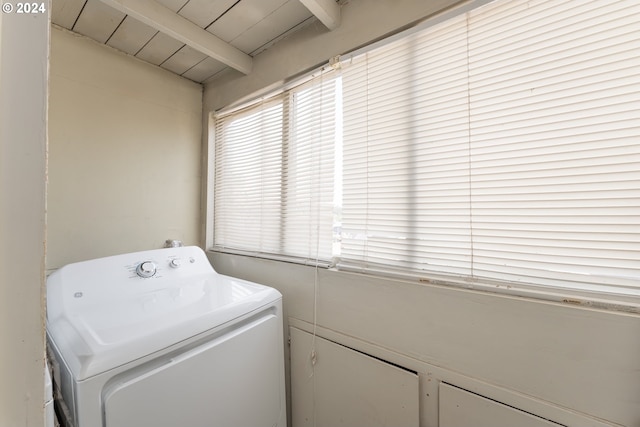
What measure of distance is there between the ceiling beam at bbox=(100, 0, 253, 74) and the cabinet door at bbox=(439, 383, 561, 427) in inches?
73.2

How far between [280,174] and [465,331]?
1.12 m

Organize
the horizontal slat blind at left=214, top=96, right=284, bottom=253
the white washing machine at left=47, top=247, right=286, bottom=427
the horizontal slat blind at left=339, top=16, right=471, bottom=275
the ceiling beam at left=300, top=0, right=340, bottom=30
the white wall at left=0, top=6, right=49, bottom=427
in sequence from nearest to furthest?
the white wall at left=0, top=6, right=49, bottom=427 → the white washing machine at left=47, top=247, right=286, bottom=427 → the horizontal slat blind at left=339, top=16, right=471, bottom=275 → the ceiling beam at left=300, top=0, right=340, bottom=30 → the horizontal slat blind at left=214, top=96, right=284, bottom=253

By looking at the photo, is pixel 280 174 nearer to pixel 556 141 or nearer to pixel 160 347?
pixel 160 347

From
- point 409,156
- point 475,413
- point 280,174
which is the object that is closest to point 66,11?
point 280,174

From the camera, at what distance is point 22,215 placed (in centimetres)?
28

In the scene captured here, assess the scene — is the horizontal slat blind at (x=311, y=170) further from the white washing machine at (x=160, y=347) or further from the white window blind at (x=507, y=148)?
the white washing machine at (x=160, y=347)

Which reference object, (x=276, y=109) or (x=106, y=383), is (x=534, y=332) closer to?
(x=106, y=383)

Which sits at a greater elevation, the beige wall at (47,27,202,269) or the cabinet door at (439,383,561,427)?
the beige wall at (47,27,202,269)

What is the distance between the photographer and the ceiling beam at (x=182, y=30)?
1140 mm

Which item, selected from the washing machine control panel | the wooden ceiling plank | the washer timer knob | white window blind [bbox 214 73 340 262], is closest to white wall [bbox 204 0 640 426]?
white window blind [bbox 214 73 340 262]

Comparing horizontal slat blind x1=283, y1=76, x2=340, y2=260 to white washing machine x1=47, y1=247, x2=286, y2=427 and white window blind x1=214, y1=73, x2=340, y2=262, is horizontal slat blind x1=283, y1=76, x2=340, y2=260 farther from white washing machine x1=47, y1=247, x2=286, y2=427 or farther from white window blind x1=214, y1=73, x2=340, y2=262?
white washing machine x1=47, y1=247, x2=286, y2=427

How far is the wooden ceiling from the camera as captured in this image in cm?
118

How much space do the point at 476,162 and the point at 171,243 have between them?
5.65ft

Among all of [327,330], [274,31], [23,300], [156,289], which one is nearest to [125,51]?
[274,31]
